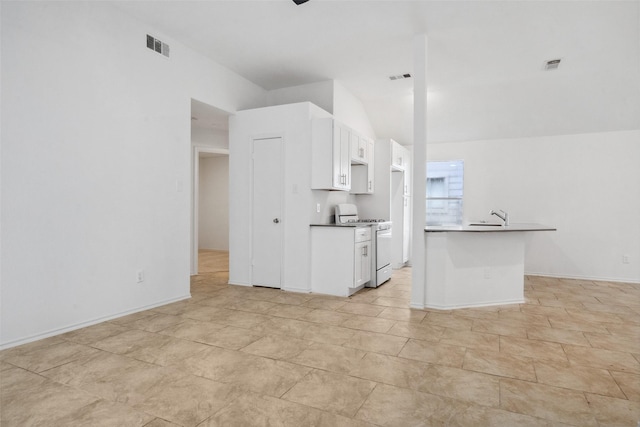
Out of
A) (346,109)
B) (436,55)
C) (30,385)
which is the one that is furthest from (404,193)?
(30,385)

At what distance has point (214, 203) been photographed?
9617 mm

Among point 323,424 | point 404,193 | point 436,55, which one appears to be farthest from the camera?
point 404,193

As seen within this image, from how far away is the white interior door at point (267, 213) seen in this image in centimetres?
499

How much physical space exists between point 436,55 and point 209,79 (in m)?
2.97

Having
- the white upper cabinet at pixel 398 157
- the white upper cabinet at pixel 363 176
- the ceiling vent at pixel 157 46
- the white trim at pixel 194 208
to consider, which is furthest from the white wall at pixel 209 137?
the white upper cabinet at pixel 398 157

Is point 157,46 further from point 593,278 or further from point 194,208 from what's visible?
point 593,278

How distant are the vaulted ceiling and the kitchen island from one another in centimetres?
222

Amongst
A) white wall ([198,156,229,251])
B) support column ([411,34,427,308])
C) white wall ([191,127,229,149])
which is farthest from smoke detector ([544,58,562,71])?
white wall ([198,156,229,251])

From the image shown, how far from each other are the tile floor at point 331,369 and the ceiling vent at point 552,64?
3.20 meters

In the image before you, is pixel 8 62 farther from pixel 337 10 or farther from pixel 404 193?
pixel 404 193

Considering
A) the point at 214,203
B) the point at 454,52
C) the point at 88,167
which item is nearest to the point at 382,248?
the point at 454,52

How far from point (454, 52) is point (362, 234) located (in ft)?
8.49

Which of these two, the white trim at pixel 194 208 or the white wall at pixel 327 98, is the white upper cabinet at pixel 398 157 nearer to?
the white wall at pixel 327 98

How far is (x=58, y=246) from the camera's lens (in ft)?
10.3
